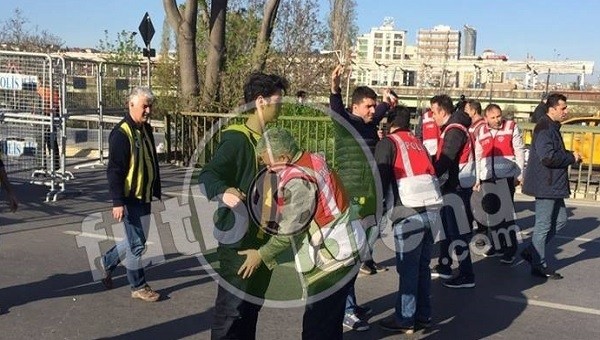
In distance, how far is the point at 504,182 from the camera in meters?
7.98

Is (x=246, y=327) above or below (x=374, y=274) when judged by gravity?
above

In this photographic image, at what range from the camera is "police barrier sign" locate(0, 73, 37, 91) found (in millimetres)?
10148

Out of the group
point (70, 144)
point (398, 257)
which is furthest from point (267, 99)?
point (70, 144)

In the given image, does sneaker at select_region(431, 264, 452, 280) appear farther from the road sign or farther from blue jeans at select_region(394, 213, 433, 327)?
the road sign

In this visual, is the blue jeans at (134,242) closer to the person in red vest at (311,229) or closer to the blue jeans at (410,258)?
the blue jeans at (410,258)

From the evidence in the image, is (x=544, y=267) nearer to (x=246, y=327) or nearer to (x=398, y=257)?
(x=398, y=257)

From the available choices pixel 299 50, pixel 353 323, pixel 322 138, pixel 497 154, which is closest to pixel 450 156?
pixel 353 323

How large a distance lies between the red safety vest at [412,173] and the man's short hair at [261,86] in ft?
5.36

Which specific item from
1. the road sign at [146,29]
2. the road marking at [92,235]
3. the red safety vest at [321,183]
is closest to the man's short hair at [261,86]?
the red safety vest at [321,183]

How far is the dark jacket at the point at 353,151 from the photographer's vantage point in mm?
5445

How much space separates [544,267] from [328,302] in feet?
14.1

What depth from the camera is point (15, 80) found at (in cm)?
1017

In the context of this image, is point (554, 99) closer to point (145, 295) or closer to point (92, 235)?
point (145, 295)

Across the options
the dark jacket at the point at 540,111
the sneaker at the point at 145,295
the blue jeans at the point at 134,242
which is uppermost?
the dark jacket at the point at 540,111
